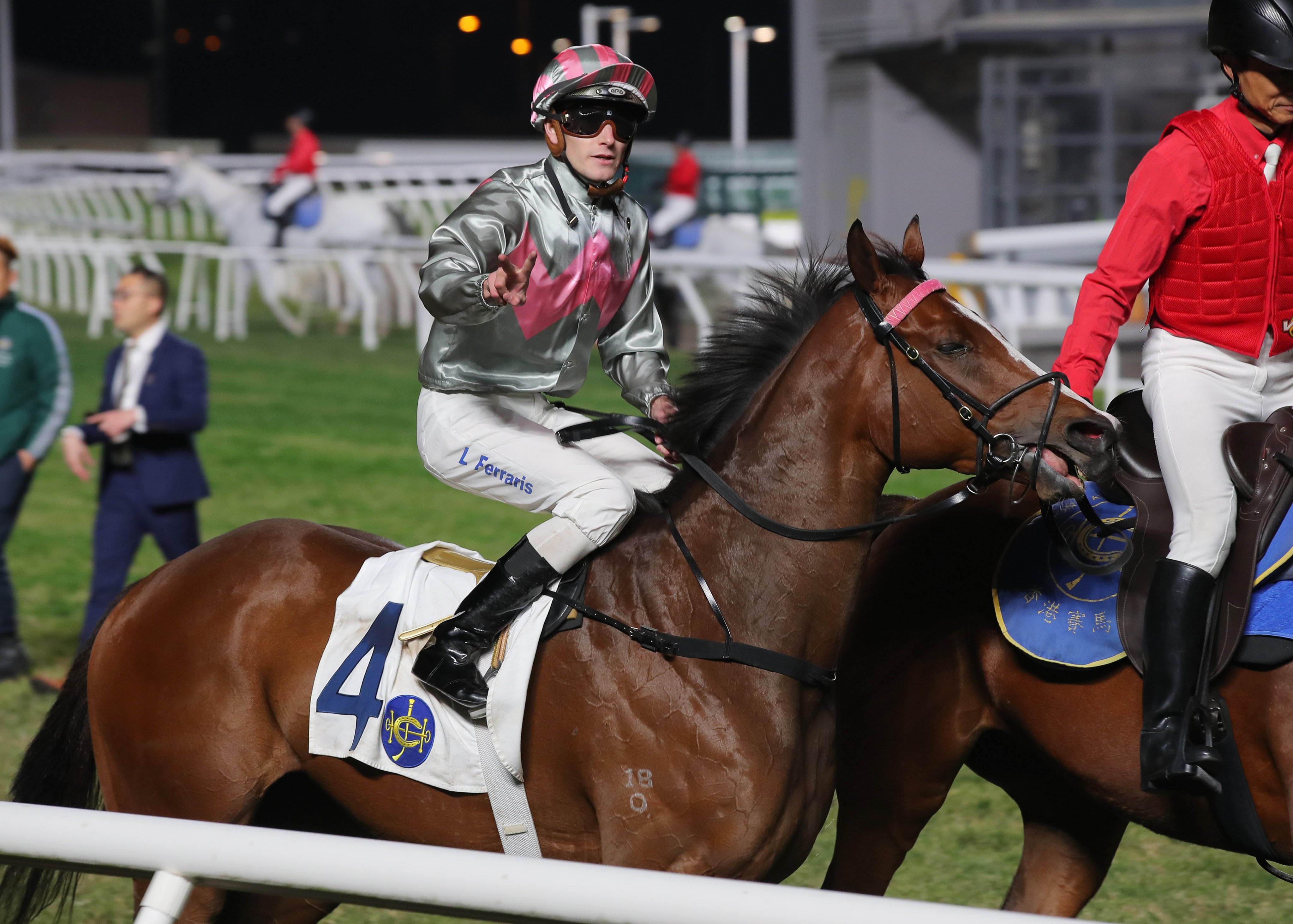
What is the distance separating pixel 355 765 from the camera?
2.96 meters

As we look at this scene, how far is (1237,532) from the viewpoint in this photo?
2.88 meters

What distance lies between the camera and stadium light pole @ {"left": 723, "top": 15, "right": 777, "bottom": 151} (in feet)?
92.8

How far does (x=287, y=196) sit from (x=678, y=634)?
1508 centimetres

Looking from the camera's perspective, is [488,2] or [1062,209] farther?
[488,2]

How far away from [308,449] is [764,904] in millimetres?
10036

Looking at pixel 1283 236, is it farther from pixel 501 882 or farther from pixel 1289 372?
pixel 501 882

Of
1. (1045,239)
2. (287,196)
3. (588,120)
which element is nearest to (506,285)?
(588,120)

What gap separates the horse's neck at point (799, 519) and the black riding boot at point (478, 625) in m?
0.27

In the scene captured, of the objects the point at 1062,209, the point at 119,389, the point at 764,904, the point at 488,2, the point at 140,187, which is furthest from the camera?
the point at 488,2

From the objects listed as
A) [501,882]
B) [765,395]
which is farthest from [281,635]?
[501,882]

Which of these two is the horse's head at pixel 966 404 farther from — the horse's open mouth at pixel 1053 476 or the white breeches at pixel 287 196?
the white breeches at pixel 287 196

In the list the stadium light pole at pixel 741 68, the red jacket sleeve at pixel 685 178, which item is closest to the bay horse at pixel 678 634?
the red jacket sleeve at pixel 685 178

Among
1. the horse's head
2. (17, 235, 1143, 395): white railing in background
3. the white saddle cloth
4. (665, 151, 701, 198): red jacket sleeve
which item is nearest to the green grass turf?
(17, 235, 1143, 395): white railing in background

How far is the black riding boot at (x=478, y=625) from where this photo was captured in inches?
111
